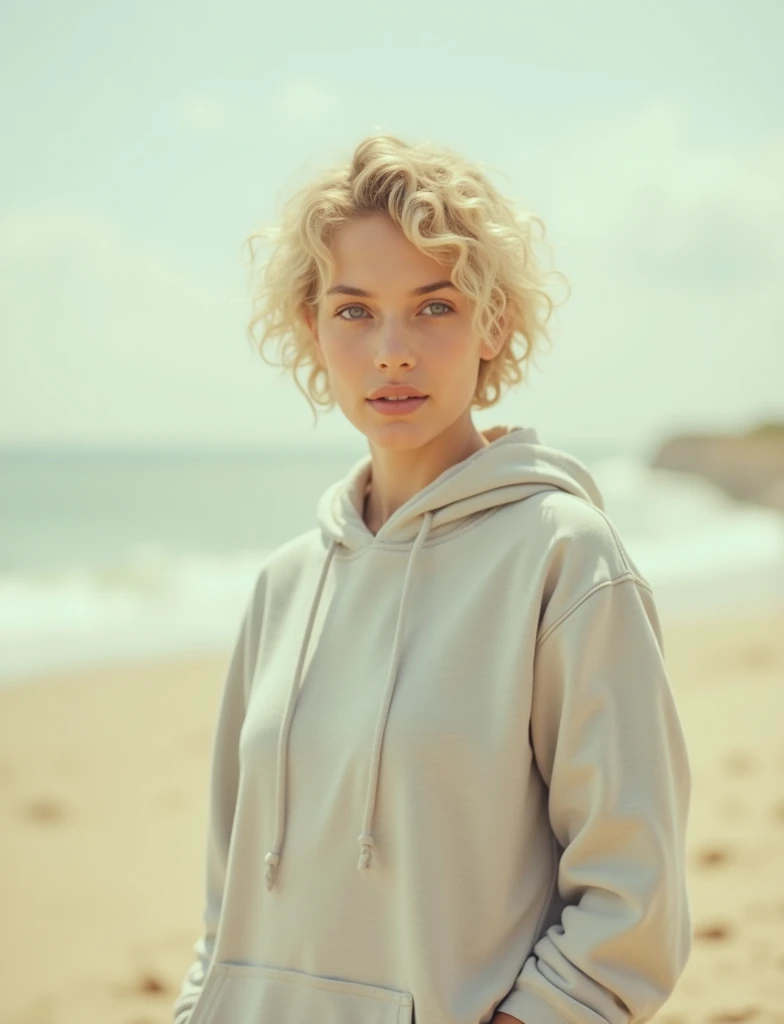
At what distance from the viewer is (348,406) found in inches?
67.6

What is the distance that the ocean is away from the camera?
8562mm

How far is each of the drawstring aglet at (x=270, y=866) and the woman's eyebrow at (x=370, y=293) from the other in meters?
0.84

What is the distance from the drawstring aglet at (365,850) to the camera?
4.93ft

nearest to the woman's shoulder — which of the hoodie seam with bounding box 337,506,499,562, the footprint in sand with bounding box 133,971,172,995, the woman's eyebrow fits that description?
the hoodie seam with bounding box 337,506,499,562

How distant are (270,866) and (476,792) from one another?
365 mm

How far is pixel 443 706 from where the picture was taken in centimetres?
148

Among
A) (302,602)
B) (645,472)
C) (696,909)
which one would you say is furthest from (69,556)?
(645,472)

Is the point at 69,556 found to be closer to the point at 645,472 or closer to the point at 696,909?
the point at 696,909

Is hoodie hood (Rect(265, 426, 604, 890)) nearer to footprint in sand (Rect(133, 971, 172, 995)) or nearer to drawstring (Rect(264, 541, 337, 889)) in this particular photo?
drawstring (Rect(264, 541, 337, 889))

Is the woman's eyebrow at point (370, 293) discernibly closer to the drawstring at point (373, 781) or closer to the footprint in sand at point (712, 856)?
the drawstring at point (373, 781)

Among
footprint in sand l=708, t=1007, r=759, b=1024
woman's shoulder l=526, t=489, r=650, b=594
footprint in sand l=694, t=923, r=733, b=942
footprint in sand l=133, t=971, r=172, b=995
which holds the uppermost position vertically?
woman's shoulder l=526, t=489, r=650, b=594

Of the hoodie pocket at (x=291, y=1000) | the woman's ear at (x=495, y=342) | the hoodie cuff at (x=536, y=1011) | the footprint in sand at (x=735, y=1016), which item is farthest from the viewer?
the footprint in sand at (x=735, y=1016)

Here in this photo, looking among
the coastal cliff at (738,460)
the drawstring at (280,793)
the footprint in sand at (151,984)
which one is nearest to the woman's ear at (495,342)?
the drawstring at (280,793)

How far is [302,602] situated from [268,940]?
20.9 inches
